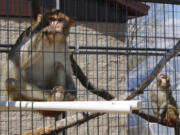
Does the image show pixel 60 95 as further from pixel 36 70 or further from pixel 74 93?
pixel 36 70

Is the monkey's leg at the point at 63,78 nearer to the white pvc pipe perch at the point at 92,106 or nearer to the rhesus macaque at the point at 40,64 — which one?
the rhesus macaque at the point at 40,64

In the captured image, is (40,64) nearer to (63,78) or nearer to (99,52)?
(63,78)

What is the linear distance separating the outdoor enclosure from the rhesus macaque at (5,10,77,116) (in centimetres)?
3

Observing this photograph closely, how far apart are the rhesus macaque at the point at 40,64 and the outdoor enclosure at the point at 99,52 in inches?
1.0

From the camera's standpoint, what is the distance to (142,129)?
6105 mm

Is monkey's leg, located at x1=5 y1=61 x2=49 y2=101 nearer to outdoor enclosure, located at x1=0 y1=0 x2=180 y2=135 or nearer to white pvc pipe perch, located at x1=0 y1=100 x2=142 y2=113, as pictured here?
outdoor enclosure, located at x1=0 y1=0 x2=180 y2=135

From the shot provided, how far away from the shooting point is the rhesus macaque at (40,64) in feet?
11.5

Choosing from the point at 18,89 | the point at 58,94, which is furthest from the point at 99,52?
the point at 18,89

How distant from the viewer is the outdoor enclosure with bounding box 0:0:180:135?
11.1 ft

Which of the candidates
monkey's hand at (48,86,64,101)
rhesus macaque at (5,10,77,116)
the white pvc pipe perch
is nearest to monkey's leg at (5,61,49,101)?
rhesus macaque at (5,10,77,116)

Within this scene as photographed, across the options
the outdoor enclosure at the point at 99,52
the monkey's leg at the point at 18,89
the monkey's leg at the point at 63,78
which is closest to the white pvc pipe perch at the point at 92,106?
the outdoor enclosure at the point at 99,52

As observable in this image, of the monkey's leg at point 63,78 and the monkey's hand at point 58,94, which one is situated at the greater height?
the monkey's leg at point 63,78

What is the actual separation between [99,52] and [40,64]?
86 centimetres

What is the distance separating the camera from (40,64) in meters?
4.00
